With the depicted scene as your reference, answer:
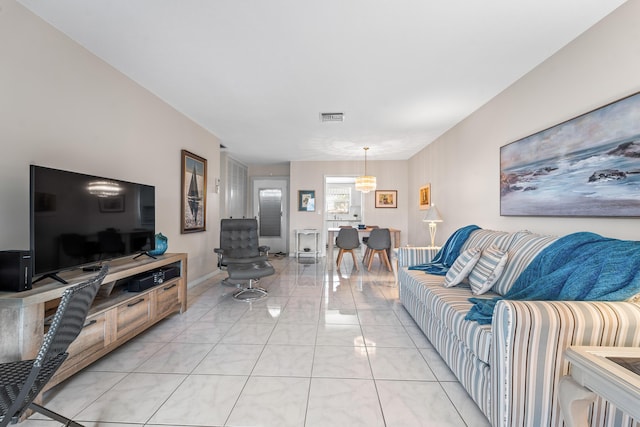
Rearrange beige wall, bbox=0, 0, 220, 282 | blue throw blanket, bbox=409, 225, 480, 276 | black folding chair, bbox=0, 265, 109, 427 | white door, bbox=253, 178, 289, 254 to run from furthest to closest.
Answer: white door, bbox=253, 178, 289, 254 → blue throw blanket, bbox=409, 225, 480, 276 → beige wall, bbox=0, 0, 220, 282 → black folding chair, bbox=0, 265, 109, 427

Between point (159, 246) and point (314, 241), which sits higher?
point (159, 246)

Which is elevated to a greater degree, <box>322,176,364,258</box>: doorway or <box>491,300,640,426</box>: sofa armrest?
<box>322,176,364,258</box>: doorway

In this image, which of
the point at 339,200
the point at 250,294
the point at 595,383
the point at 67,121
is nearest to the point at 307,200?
the point at 339,200

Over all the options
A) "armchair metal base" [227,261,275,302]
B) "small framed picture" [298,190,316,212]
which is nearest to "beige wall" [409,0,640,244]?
"armchair metal base" [227,261,275,302]

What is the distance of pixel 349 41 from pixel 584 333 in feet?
7.41

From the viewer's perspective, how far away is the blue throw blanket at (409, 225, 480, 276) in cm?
286

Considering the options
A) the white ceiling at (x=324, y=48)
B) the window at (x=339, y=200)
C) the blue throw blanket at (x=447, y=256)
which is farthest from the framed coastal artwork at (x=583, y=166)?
the window at (x=339, y=200)

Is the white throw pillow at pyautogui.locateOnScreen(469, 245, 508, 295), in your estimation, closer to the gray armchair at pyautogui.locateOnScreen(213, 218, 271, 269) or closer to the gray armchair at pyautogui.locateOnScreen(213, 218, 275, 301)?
the gray armchair at pyautogui.locateOnScreen(213, 218, 275, 301)

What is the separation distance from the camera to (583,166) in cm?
194

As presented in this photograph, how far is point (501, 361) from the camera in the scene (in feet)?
3.99

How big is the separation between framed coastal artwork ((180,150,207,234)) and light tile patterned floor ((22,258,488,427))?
1.28 m

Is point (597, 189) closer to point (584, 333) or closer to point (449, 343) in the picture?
point (584, 333)

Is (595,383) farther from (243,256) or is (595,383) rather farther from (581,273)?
(243,256)

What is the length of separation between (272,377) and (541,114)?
3041 mm
